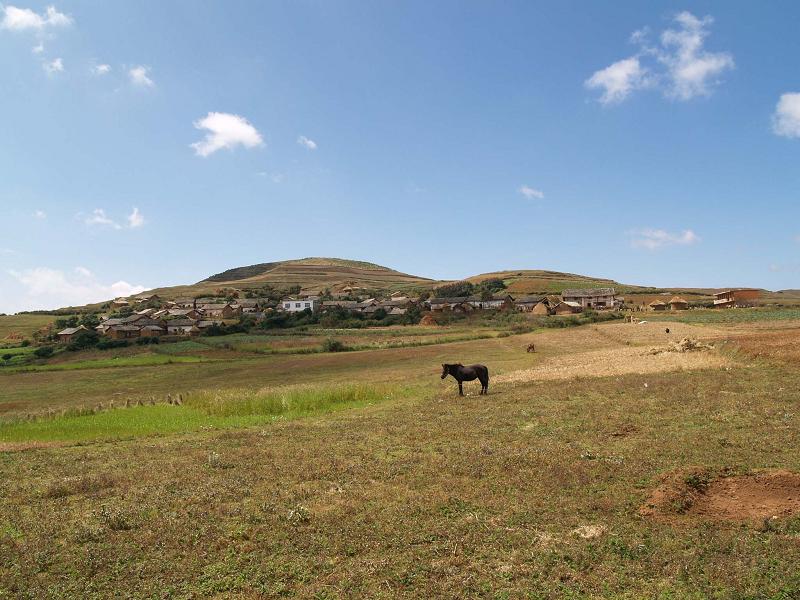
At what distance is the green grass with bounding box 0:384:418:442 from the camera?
72.2ft

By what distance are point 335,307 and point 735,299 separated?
94.8m

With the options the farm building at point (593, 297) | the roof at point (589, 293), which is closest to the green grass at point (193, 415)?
the farm building at point (593, 297)

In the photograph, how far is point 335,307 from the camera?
131250 mm

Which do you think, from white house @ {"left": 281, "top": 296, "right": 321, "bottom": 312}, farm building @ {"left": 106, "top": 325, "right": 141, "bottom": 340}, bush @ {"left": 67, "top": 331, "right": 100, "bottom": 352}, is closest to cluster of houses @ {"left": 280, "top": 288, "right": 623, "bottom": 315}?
white house @ {"left": 281, "top": 296, "right": 321, "bottom": 312}

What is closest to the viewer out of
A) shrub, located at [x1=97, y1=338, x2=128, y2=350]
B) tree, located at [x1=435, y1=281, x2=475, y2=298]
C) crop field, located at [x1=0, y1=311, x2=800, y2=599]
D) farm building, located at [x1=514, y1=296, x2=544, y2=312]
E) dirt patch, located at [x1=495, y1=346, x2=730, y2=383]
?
crop field, located at [x1=0, y1=311, x2=800, y2=599]

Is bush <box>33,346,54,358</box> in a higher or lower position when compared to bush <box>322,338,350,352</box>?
higher

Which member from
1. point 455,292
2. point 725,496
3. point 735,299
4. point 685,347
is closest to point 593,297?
point 735,299

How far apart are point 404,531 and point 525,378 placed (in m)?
22.2

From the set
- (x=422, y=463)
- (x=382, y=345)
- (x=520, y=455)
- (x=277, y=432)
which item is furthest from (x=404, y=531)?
(x=382, y=345)

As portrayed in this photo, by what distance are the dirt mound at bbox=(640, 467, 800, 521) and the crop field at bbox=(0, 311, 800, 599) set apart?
0.16 ft

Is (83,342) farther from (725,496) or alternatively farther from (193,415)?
(725,496)

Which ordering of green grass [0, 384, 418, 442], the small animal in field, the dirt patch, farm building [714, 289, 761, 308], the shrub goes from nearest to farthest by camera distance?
1. green grass [0, 384, 418, 442]
2. the small animal in field
3. the dirt patch
4. the shrub
5. farm building [714, 289, 761, 308]

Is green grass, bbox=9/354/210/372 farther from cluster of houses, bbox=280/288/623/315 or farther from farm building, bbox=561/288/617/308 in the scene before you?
farm building, bbox=561/288/617/308

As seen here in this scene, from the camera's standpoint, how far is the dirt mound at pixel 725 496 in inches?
380
